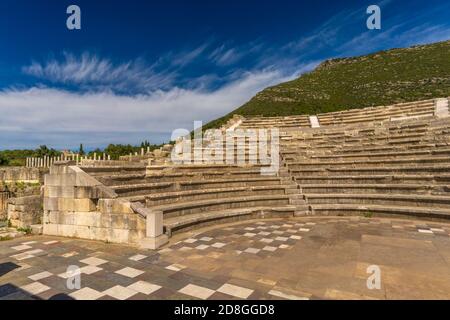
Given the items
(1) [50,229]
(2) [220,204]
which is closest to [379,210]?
(2) [220,204]

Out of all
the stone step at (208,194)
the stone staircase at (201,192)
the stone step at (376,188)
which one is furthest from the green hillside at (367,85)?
the stone step at (376,188)

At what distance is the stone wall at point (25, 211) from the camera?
A: 730 cm

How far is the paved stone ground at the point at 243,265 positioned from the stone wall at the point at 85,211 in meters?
0.35

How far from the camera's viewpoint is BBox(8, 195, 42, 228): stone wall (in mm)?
7301

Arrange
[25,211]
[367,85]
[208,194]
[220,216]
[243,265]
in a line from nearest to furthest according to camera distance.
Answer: [243,265] → [25,211] → [220,216] → [208,194] → [367,85]

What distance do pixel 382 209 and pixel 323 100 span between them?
36306 mm

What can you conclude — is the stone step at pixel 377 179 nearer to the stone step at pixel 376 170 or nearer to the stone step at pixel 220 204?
the stone step at pixel 376 170

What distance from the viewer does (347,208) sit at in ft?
30.9

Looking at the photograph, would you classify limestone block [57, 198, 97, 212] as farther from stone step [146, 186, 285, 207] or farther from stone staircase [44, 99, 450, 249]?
stone step [146, 186, 285, 207]

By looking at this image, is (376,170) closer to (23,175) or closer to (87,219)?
(87,219)

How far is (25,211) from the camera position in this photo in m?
7.33

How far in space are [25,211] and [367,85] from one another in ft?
161

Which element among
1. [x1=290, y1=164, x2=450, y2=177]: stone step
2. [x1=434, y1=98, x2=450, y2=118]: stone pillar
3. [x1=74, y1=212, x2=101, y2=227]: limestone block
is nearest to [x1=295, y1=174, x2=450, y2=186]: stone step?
[x1=290, y1=164, x2=450, y2=177]: stone step
